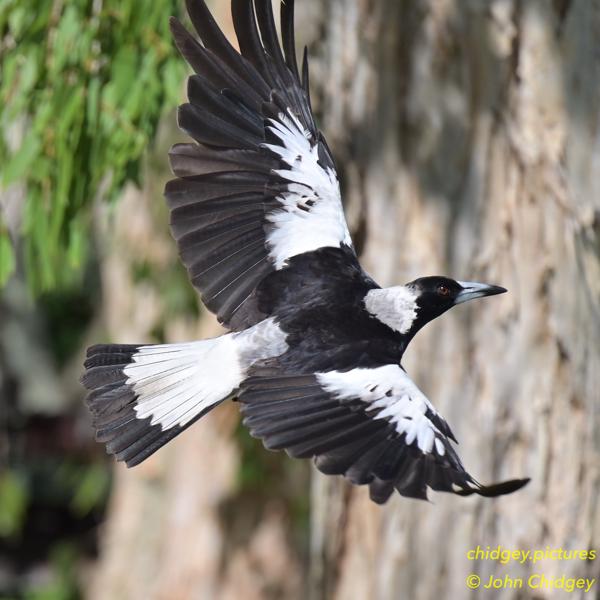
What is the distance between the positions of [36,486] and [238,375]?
600 centimetres

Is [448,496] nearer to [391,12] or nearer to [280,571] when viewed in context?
[391,12]

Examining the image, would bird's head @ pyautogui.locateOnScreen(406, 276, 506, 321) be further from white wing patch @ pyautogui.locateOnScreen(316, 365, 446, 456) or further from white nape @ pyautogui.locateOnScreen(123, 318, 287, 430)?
white nape @ pyautogui.locateOnScreen(123, 318, 287, 430)

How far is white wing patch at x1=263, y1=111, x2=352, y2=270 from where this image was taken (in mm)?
2799

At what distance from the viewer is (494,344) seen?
3566mm

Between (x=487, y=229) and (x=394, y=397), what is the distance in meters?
1.29

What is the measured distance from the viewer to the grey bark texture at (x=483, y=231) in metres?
3.47

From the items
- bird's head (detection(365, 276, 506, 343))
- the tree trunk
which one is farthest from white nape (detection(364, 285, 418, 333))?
the tree trunk

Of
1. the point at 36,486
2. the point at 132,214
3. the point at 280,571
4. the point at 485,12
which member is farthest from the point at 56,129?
the point at 36,486

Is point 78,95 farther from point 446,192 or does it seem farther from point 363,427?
point 363,427

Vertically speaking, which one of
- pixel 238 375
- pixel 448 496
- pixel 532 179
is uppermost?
pixel 532 179

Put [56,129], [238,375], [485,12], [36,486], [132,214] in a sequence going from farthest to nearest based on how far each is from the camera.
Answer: [36,486], [132,214], [485,12], [56,129], [238,375]

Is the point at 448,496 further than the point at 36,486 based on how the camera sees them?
No

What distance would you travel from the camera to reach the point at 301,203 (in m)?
2.84

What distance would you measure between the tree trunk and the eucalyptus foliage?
24.3 inches
